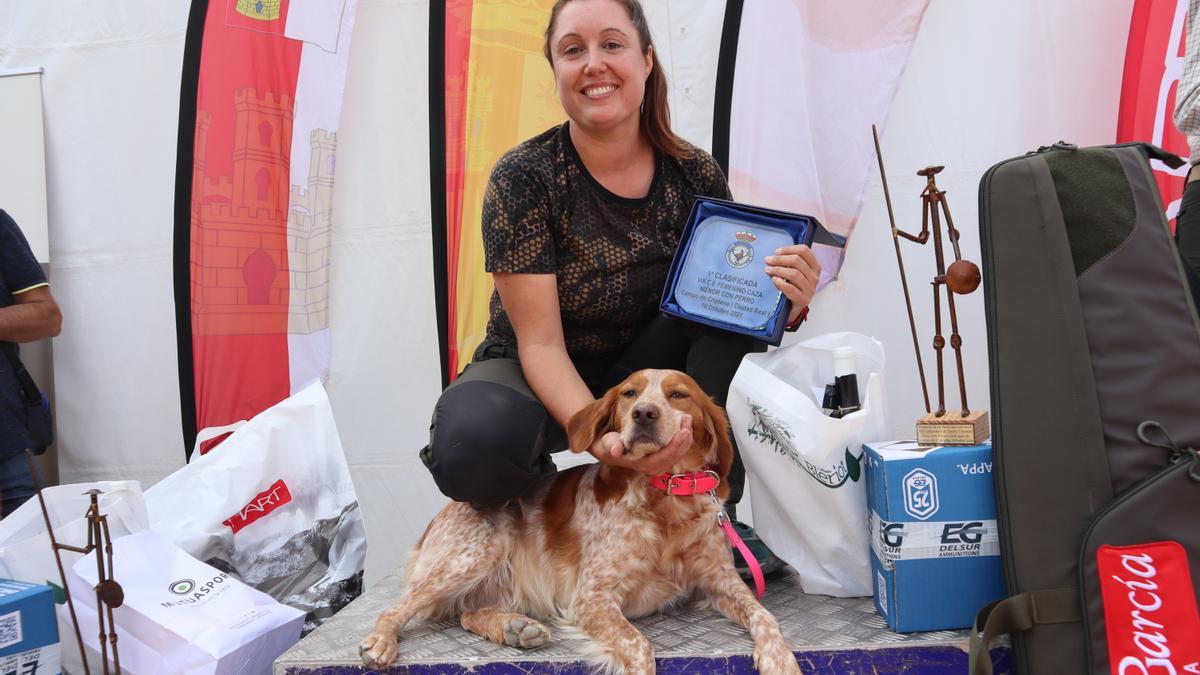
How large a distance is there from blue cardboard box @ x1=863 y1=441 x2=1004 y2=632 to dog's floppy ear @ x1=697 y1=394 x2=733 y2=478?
395mm

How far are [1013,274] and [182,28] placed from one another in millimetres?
2843

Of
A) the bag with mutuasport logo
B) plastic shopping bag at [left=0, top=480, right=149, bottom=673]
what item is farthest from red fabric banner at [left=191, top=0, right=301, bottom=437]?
the bag with mutuasport logo

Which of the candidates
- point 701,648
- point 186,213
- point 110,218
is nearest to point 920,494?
point 701,648

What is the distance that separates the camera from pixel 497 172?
6.09 feet

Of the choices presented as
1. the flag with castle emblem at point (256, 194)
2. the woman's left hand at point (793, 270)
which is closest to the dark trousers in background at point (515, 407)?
the woman's left hand at point (793, 270)

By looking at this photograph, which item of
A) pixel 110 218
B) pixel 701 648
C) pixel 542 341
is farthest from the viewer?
pixel 110 218

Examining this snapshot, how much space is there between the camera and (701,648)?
1456 mm

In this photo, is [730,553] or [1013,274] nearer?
[1013,274]

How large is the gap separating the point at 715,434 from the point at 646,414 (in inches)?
9.9

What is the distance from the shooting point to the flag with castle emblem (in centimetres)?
269

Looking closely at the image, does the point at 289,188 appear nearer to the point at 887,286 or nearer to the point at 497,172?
the point at 497,172

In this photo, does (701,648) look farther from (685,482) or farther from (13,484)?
(13,484)

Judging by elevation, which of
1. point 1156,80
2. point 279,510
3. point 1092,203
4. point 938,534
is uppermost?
point 1156,80

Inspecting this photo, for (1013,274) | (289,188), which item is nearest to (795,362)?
(1013,274)
